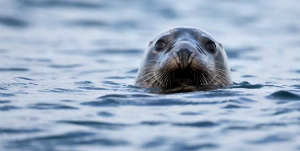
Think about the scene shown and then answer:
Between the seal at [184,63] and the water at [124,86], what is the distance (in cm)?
28

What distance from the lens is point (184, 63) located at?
7.53 meters

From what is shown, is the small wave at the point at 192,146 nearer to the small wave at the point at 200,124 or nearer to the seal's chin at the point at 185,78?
the small wave at the point at 200,124

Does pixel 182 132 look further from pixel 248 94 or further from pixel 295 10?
pixel 295 10

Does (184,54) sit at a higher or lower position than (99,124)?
higher

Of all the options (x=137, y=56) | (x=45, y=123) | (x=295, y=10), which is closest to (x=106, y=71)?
(x=137, y=56)

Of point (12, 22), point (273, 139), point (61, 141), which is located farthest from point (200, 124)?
point (12, 22)

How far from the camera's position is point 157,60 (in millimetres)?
8336

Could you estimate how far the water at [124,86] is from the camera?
18.2ft

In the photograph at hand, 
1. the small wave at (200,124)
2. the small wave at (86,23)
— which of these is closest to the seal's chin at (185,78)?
the small wave at (200,124)

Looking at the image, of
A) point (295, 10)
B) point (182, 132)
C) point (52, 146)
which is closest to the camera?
point (52, 146)

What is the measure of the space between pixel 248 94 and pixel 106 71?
4487mm

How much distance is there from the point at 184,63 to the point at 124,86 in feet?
6.43

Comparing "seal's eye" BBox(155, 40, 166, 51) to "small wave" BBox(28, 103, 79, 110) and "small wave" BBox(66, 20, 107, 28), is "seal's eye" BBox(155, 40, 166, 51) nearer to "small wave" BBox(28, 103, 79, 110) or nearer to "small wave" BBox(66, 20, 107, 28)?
"small wave" BBox(28, 103, 79, 110)

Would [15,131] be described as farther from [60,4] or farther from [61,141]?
[60,4]
